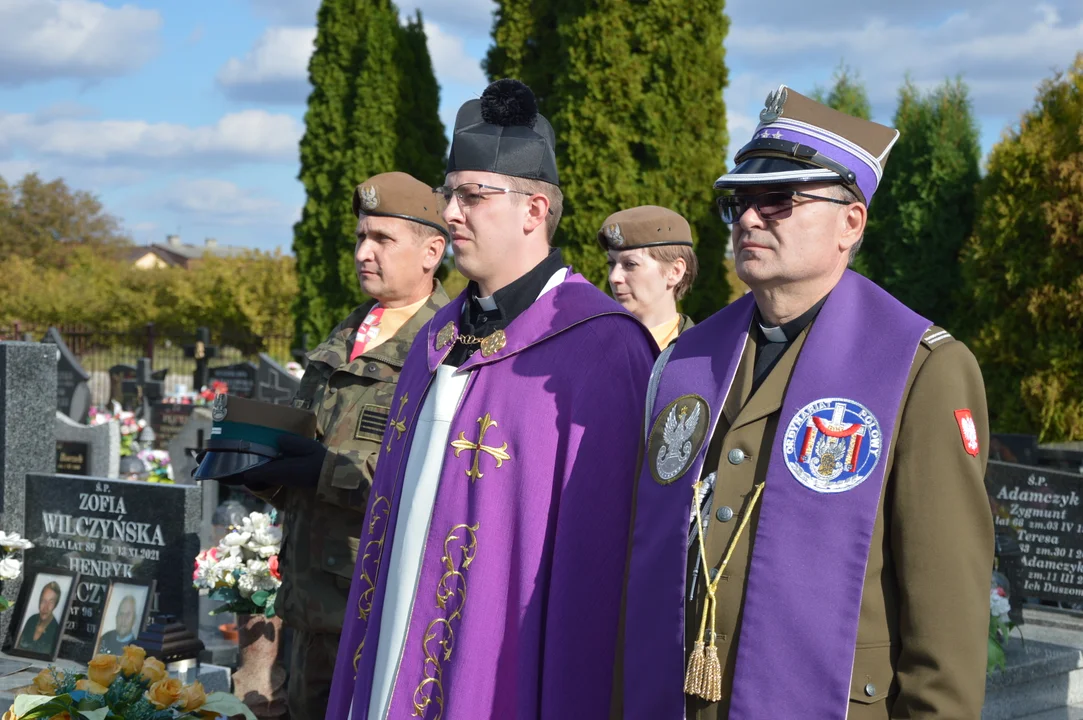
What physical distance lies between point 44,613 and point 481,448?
353 centimetres

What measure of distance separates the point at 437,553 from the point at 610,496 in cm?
44

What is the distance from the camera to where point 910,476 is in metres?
1.98

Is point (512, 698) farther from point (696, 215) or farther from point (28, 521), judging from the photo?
point (696, 215)

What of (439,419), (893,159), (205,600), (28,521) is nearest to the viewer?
(439,419)

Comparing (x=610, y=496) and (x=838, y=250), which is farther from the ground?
(x=838, y=250)

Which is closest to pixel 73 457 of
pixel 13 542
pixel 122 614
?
pixel 13 542

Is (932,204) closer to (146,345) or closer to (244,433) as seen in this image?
(244,433)

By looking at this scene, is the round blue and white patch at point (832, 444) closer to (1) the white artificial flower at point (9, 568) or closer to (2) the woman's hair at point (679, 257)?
(2) the woman's hair at point (679, 257)

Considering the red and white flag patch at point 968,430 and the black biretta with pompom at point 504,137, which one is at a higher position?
the black biretta with pompom at point 504,137

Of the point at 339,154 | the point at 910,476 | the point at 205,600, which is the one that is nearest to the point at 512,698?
the point at 910,476

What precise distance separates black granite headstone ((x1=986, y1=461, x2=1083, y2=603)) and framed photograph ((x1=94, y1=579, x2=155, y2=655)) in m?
4.85

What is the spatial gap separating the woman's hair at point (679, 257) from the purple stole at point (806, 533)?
2186 mm

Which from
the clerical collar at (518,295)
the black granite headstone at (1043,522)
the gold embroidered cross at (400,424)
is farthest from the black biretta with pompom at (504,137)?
the black granite headstone at (1043,522)

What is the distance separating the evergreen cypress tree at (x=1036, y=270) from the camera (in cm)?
→ 1061
